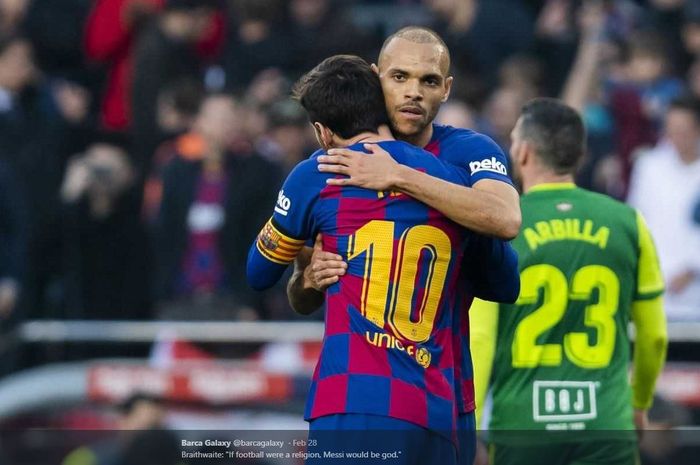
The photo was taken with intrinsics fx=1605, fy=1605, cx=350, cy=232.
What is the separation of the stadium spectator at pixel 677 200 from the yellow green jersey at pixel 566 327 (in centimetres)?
421

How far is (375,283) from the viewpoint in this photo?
5258 mm

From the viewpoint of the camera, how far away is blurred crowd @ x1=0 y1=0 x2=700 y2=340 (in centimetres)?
1152

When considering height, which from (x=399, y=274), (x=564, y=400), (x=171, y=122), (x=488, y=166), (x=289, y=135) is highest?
(x=171, y=122)

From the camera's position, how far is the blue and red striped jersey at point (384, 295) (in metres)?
5.25

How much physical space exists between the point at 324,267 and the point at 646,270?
194 centimetres

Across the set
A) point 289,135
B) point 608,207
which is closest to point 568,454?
point 608,207

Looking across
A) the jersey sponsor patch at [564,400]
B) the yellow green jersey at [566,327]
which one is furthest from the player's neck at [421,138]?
the jersey sponsor patch at [564,400]

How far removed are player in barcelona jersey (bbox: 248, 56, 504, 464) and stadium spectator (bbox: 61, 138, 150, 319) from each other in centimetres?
670

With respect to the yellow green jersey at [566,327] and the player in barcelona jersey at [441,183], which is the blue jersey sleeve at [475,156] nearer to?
the player in barcelona jersey at [441,183]

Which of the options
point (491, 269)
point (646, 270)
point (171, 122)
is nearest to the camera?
point (491, 269)

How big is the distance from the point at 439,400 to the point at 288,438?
1703 mm

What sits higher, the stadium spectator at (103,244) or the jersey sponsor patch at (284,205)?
the stadium spectator at (103,244)

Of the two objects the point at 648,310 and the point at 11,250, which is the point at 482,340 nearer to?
the point at 648,310

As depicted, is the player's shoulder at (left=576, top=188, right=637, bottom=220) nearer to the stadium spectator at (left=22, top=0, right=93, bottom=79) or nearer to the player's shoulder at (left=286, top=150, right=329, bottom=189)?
the player's shoulder at (left=286, top=150, right=329, bottom=189)
